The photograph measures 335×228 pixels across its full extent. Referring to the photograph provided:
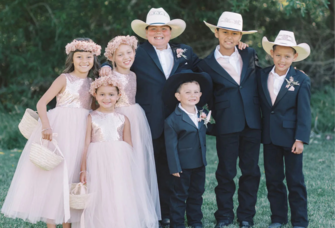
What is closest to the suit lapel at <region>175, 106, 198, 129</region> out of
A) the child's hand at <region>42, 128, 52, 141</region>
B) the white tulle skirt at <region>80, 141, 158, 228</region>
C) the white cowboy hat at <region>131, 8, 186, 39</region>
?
the white tulle skirt at <region>80, 141, 158, 228</region>

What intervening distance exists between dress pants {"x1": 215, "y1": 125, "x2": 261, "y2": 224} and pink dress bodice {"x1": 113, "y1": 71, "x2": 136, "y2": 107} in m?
0.96

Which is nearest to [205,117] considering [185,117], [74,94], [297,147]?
[185,117]

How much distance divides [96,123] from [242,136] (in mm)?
1458

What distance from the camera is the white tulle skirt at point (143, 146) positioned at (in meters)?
4.46

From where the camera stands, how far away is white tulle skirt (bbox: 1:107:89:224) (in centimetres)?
402

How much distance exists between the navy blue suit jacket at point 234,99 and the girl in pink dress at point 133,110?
737mm

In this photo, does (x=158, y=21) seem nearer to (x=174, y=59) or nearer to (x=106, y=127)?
(x=174, y=59)

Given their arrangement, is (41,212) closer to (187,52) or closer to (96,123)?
(96,123)

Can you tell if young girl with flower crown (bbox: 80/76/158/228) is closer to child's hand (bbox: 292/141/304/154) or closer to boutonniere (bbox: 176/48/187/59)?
boutonniere (bbox: 176/48/187/59)

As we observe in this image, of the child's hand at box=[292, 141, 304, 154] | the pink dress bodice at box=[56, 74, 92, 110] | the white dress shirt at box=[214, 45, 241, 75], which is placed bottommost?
the child's hand at box=[292, 141, 304, 154]

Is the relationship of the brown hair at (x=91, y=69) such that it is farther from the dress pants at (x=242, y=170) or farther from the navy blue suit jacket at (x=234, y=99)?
the dress pants at (x=242, y=170)

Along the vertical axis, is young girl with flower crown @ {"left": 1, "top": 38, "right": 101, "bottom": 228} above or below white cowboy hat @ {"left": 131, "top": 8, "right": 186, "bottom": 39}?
below

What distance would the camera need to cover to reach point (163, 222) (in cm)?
479

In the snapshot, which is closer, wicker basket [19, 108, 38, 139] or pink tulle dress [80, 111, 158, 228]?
pink tulle dress [80, 111, 158, 228]
